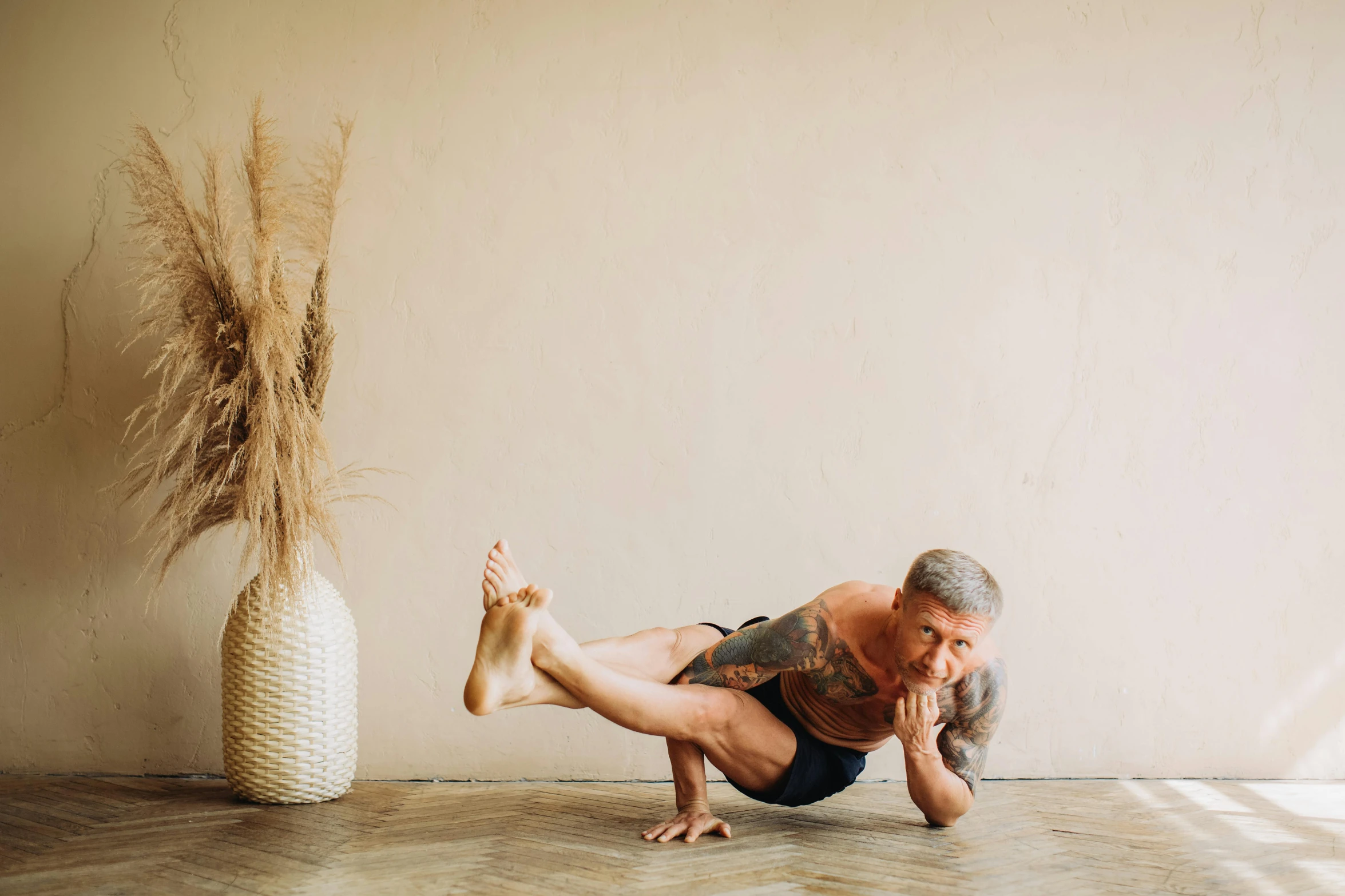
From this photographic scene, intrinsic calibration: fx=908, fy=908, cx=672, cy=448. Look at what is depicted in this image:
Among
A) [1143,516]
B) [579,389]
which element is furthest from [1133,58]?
[579,389]

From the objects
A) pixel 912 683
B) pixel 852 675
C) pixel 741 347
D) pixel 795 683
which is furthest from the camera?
pixel 741 347

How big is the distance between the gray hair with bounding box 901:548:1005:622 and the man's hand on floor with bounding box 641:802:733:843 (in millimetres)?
738

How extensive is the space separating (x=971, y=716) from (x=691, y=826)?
717mm

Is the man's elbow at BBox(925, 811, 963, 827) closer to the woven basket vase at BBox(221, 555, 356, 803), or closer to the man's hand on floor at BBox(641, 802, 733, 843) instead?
the man's hand on floor at BBox(641, 802, 733, 843)

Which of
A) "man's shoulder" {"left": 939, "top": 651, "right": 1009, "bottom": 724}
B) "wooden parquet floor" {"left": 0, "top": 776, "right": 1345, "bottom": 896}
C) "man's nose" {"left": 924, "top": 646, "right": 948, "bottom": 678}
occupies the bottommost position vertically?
"wooden parquet floor" {"left": 0, "top": 776, "right": 1345, "bottom": 896}

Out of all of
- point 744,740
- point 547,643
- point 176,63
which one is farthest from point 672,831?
point 176,63

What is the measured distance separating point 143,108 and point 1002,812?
333cm

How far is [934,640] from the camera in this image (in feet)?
6.59

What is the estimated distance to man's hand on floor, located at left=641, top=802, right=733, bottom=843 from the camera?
2.12 meters

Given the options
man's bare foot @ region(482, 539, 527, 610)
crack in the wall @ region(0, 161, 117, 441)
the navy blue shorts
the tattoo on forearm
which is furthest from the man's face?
crack in the wall @ region(0, 161, 117, 441)

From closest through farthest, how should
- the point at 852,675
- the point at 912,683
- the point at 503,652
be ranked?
1. the point at 503,652
2. the point at 912,683
3. the point at 852,675

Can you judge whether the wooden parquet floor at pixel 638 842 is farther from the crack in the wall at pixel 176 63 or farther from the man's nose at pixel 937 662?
the crack in the wall at pixel 176 63

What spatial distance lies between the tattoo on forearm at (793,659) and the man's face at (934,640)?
0.56 ft

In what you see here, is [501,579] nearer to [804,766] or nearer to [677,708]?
[677,708]
